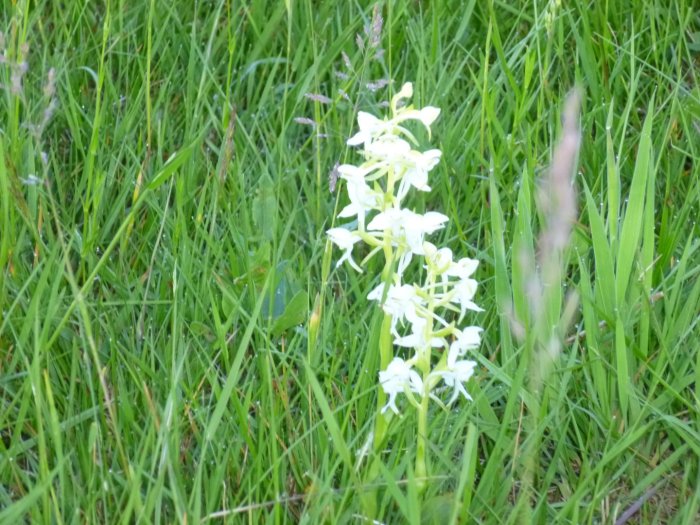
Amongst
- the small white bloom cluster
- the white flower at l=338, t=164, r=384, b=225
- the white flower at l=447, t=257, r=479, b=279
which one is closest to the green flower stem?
the small white bloom cluster

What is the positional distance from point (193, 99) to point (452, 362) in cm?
135

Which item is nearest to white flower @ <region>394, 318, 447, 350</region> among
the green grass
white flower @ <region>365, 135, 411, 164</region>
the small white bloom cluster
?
the small white bloom cluster

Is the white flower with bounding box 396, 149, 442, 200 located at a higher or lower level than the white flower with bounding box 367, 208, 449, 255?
higher

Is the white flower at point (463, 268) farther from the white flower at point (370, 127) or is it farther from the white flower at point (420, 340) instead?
the white flower at point (370, 127)

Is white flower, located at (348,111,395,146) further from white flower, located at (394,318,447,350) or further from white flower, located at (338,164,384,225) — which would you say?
white flower, located at (394,318,447,350)

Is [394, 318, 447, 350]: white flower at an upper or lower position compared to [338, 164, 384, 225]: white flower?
lower

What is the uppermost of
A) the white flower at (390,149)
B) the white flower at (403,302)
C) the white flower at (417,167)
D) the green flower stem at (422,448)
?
the white flower at (390,149)

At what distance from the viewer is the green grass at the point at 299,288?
4.76 ft

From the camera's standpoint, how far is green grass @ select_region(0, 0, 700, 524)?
145 centimetres

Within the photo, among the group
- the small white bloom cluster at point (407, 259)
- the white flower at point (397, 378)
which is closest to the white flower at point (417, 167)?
the small white bloom cluster at point (407, 259)

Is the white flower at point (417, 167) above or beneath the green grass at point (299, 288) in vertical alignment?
above

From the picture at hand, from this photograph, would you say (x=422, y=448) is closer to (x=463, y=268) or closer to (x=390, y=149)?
(x=463, y=268)

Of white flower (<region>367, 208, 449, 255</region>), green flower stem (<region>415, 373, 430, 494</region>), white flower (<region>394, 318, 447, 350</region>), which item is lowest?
green flower stem (<region>415, 373, 430, 494</region>)

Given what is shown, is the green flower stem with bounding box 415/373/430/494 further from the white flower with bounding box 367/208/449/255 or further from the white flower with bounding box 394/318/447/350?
the white flower with bounding box 367/208/449/255
